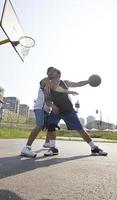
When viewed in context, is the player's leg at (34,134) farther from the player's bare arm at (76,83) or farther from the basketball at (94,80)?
the basketball at (94,80)

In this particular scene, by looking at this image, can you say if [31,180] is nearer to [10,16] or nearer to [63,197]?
[63,197]

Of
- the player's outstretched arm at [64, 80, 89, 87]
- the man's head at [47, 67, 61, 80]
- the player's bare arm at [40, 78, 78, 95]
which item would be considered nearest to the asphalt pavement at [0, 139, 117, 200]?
the player's bare arm at [40, 78, 78, 95]

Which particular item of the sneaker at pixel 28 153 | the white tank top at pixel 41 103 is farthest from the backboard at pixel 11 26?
the sneaker at pixel 28 153

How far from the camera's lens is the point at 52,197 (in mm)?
2902

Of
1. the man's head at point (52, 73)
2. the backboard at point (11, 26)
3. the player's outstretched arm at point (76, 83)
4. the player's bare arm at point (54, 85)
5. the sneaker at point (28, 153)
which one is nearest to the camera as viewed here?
the sneaker at point (28, 153)

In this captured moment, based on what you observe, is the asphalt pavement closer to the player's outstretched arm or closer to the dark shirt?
the dark shirt

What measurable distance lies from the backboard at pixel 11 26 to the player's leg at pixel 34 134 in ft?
7.84

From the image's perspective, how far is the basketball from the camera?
675cm

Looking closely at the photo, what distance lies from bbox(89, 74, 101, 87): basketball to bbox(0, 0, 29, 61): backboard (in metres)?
2.49

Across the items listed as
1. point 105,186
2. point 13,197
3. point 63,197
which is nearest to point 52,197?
point 63,197

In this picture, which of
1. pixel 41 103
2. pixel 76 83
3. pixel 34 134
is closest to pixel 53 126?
pixel 41 103

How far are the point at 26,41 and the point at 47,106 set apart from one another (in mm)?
3390

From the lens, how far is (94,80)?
267 inches

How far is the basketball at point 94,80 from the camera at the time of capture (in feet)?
22.1
